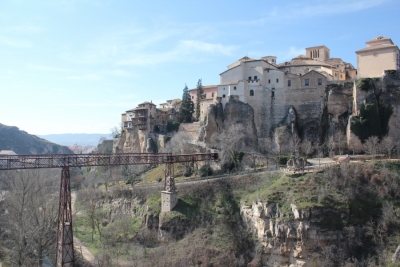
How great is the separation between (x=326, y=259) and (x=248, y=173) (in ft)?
46.0

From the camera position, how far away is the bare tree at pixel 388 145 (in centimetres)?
4106

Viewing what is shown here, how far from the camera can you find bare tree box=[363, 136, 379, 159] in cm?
4154

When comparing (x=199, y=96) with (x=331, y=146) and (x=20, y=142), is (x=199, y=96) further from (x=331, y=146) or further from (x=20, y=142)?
(x=20, y=142)

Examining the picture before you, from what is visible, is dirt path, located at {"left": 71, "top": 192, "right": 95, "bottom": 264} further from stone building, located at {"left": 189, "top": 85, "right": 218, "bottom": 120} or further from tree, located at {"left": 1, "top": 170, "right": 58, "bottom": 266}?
stone building, located at {"left": 189, "top": 85, "right": 218, "bottom": 120}

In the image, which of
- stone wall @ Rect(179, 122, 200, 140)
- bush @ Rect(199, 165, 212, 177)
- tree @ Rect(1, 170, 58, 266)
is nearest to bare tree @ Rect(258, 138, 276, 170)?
bush @ Rect(199, 165, 212, 177)

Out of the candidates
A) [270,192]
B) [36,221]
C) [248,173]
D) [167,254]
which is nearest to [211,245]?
[167,254]

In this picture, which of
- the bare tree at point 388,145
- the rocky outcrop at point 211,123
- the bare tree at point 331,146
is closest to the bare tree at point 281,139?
the bare tree at point 331,146

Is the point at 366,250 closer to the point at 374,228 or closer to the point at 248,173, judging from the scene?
the point at 374,228

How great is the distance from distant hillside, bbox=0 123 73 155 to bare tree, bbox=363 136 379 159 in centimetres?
11701

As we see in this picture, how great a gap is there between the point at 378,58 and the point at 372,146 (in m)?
13.4

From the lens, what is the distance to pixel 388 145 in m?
41.2

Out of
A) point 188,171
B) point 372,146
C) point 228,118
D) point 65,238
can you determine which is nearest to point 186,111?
point 228,118

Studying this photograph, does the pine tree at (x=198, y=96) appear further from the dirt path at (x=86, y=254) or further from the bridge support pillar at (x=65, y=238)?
the bridge support pillar at (x=65, y=238)

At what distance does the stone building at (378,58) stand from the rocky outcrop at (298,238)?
2382cm
